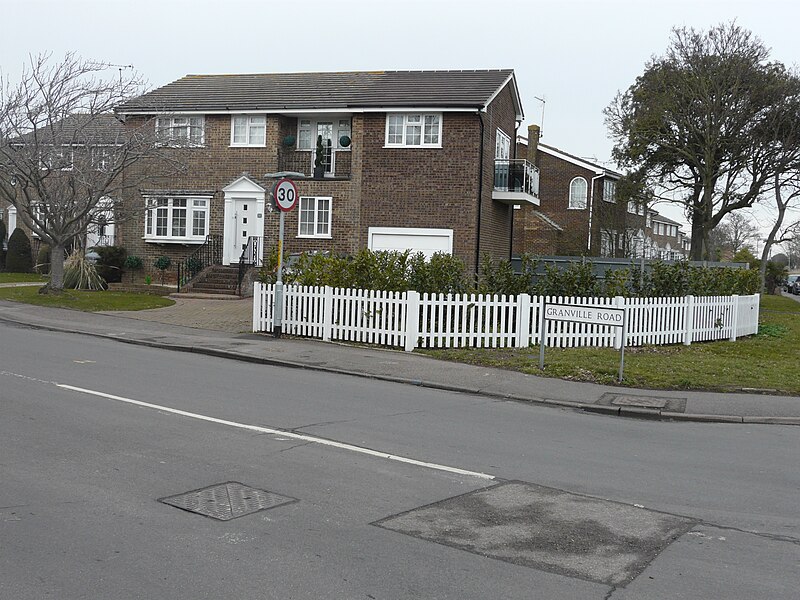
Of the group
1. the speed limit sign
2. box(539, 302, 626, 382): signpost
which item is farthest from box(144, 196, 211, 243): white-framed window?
box(539, 302, 626, 382): signpost

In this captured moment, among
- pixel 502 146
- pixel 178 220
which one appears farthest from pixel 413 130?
pixel 178 220

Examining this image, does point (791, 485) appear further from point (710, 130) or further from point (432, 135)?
point (710, 130)

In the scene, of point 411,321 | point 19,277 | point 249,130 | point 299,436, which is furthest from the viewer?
point 19,277

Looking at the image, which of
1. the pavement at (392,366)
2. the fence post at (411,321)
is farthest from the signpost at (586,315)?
the fence post at (411,321)

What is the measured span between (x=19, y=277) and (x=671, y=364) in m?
29.4

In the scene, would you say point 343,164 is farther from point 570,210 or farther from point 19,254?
point 570,210

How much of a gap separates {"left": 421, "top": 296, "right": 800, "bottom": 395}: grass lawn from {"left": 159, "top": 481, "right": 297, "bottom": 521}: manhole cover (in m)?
8.42

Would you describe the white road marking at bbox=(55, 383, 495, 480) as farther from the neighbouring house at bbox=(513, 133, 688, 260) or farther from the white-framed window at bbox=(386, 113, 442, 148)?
the neighbouring house at bbox=(513, 133, 688, 260)

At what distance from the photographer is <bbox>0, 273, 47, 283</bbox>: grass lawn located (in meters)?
33.6

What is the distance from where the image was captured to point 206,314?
2248cm

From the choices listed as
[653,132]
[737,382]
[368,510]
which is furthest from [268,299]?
[653,132]

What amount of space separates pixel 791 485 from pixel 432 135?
73.3 ft

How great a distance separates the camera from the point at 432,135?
28.7 m

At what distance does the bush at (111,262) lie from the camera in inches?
1227
